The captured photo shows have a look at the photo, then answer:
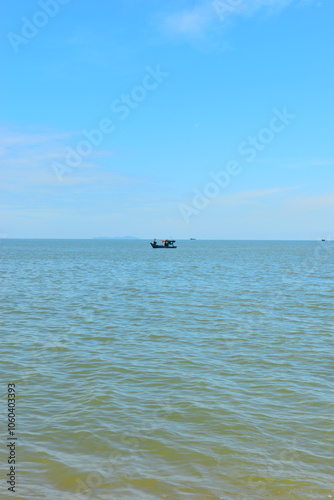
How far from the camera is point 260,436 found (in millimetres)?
10883

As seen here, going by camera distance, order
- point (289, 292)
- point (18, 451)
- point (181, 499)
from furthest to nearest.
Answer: point (289, 292), point (18, 451), point (181, 499)

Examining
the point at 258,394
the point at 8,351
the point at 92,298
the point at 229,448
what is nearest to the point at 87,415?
→ the point at 229,448

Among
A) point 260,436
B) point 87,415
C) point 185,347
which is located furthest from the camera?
point 185,347

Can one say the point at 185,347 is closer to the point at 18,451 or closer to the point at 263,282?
the point at 18,451

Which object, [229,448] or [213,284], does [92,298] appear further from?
[229,448]

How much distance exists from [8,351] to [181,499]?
12.1 m

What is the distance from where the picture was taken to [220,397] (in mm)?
13406

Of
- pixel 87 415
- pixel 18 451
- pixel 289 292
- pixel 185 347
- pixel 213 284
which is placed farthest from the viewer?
pixel 213 284

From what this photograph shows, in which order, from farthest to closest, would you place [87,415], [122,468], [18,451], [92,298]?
[92,298]
[87,415]
[18,451]
[122,468]

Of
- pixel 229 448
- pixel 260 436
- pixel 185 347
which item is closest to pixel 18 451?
pixel 229 448

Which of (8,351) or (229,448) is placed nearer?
(229,448)

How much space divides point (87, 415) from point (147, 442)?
2258 mm

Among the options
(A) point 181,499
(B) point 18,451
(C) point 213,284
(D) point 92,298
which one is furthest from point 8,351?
(C) point 213,284

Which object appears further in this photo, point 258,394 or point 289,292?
point 289,292
